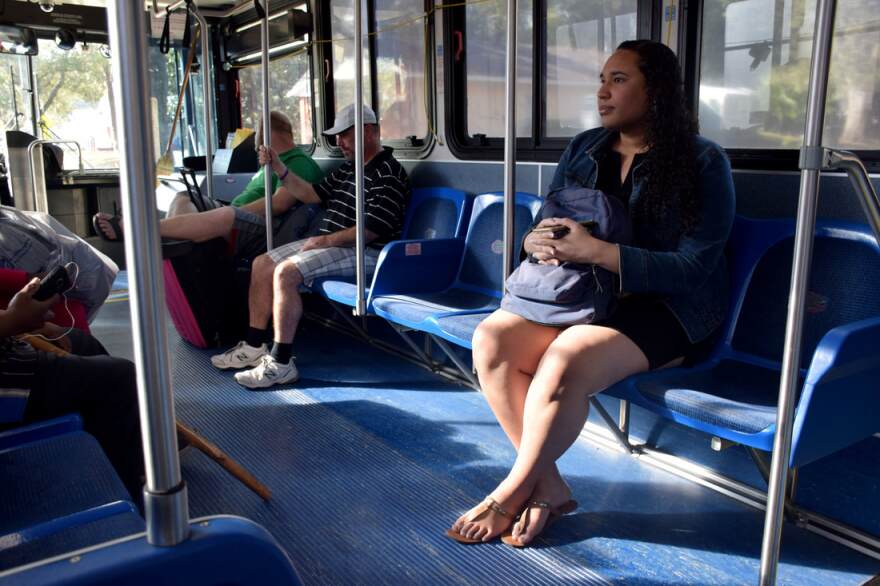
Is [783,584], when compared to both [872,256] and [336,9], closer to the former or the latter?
[872,256]

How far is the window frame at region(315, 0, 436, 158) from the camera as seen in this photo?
405cm

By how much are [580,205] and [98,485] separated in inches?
59.3

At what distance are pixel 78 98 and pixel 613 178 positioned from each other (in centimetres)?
706

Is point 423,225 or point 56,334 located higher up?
point 423,225

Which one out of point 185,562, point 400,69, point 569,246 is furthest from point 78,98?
point 185,562

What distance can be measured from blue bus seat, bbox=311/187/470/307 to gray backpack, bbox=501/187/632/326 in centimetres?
109

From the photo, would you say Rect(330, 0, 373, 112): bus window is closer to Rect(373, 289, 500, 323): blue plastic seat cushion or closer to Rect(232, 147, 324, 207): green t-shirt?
Rect(232, 147, 324, 207): green t-shirt

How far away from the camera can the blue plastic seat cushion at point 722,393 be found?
1.80 meters

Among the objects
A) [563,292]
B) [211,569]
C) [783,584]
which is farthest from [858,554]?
[211,569]

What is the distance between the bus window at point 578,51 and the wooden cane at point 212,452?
2001 mm

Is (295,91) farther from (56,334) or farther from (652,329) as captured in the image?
(652,329)

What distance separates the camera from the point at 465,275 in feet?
11.7

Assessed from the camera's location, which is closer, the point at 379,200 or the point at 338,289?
the point at 338,289

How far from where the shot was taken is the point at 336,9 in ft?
16.7
